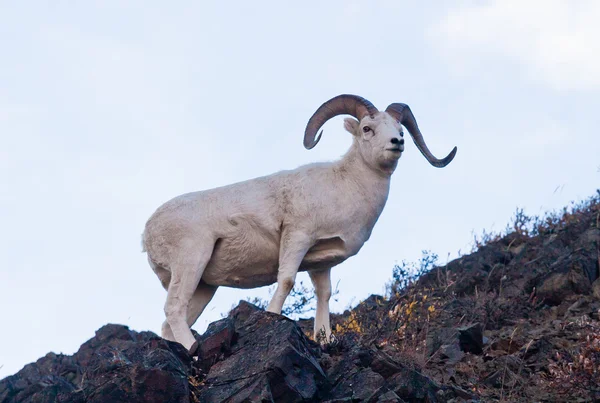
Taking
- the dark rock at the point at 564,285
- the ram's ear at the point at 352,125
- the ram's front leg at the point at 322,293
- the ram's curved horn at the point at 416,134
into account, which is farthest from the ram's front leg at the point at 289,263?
the dark rock at the point at 564,285

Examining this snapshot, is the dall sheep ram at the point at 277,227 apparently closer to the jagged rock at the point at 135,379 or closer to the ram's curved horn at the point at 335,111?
the ram's curved horn at the point at 335,111

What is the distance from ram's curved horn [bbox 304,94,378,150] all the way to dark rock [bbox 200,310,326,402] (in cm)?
308

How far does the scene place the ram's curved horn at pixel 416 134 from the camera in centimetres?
1388

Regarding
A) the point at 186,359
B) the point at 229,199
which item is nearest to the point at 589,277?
the point at 229,199

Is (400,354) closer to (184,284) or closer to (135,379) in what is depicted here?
(184,284)

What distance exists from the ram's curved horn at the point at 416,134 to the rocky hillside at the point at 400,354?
201 centimetres

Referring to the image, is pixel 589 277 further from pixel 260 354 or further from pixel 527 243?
pixel 260 354

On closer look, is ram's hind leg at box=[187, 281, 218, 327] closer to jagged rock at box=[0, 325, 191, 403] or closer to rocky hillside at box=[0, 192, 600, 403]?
rocky hillside at box=[0, 192, 600, 403]

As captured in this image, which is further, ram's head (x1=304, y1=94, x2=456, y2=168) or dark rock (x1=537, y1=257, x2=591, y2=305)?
dark rock (x1=537, y1=257, x2=591, y2=305)

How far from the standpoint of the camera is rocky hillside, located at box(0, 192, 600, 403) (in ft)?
35.0

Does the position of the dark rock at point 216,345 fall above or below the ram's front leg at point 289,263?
below

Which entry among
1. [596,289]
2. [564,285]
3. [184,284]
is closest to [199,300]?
[184,284]

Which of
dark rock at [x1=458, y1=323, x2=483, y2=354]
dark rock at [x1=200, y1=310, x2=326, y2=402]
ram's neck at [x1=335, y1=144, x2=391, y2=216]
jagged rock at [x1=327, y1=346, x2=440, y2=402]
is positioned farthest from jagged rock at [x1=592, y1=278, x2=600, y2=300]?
dark rock at [x1=200, y1=310, x2=326, y2=402]

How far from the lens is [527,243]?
64.8 feet
